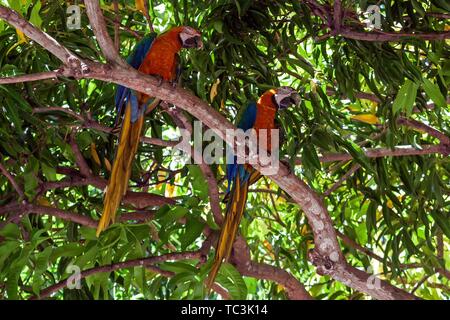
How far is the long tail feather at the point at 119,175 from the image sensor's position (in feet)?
6.61

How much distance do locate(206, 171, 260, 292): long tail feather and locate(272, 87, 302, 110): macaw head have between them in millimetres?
250

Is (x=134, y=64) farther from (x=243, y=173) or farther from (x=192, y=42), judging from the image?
(x=243, y=173)

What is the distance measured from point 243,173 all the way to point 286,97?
0.81ft

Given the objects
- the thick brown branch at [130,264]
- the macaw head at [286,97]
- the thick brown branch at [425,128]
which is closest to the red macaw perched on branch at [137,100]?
the thick brown branch at [130,264]

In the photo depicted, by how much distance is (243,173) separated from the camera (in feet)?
7.43

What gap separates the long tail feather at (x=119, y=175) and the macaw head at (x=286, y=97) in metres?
0.44

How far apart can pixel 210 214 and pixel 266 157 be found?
15.3 inches

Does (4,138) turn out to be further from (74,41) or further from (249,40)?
(249,40)

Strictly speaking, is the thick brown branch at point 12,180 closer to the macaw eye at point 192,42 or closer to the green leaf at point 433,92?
the macaw eye at point 192,42

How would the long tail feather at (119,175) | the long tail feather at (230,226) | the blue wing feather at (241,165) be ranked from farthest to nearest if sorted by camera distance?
the blue wing feather at (241,165)
the long tail feather at (230,226)
the long tail feather at (119,175)

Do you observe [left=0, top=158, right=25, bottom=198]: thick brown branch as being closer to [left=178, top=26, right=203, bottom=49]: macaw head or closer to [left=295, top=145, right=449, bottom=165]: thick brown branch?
[left=178, top=26, right=203, bottom=49]: macaw head

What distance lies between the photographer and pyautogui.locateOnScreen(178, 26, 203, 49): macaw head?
2.19m

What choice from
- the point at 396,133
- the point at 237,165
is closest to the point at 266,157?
the point at 237,165
